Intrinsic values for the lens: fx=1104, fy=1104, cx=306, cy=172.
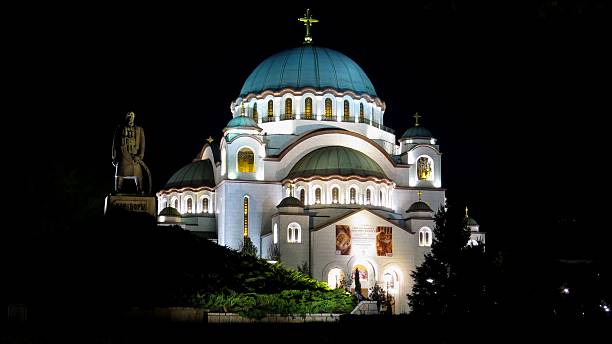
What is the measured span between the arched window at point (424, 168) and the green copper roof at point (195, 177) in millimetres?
11872

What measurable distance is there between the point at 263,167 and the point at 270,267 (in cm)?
2950

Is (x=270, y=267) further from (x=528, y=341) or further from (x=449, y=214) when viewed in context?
(x=449, y=214)

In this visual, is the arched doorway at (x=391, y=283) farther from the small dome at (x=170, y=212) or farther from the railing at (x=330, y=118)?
the small dome at (x=170, y=212)

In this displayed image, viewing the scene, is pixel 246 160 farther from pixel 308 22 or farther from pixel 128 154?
pixel 128 154

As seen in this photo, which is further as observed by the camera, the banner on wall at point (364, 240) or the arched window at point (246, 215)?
the arched window at point (246, 215)

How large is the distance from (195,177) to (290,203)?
9.62 metres

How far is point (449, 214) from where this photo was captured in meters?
43.8

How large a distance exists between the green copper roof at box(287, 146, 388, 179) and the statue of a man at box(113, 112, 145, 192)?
86.4ft

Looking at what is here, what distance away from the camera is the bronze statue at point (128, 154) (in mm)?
31578

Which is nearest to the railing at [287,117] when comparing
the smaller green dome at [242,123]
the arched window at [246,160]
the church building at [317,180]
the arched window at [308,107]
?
the church building at [317,180]

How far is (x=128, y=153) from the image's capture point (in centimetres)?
3169

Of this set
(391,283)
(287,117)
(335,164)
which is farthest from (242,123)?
(391,283)

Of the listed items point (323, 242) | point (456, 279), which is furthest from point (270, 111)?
point (456, 279)

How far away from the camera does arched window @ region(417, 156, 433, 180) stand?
63531mm
